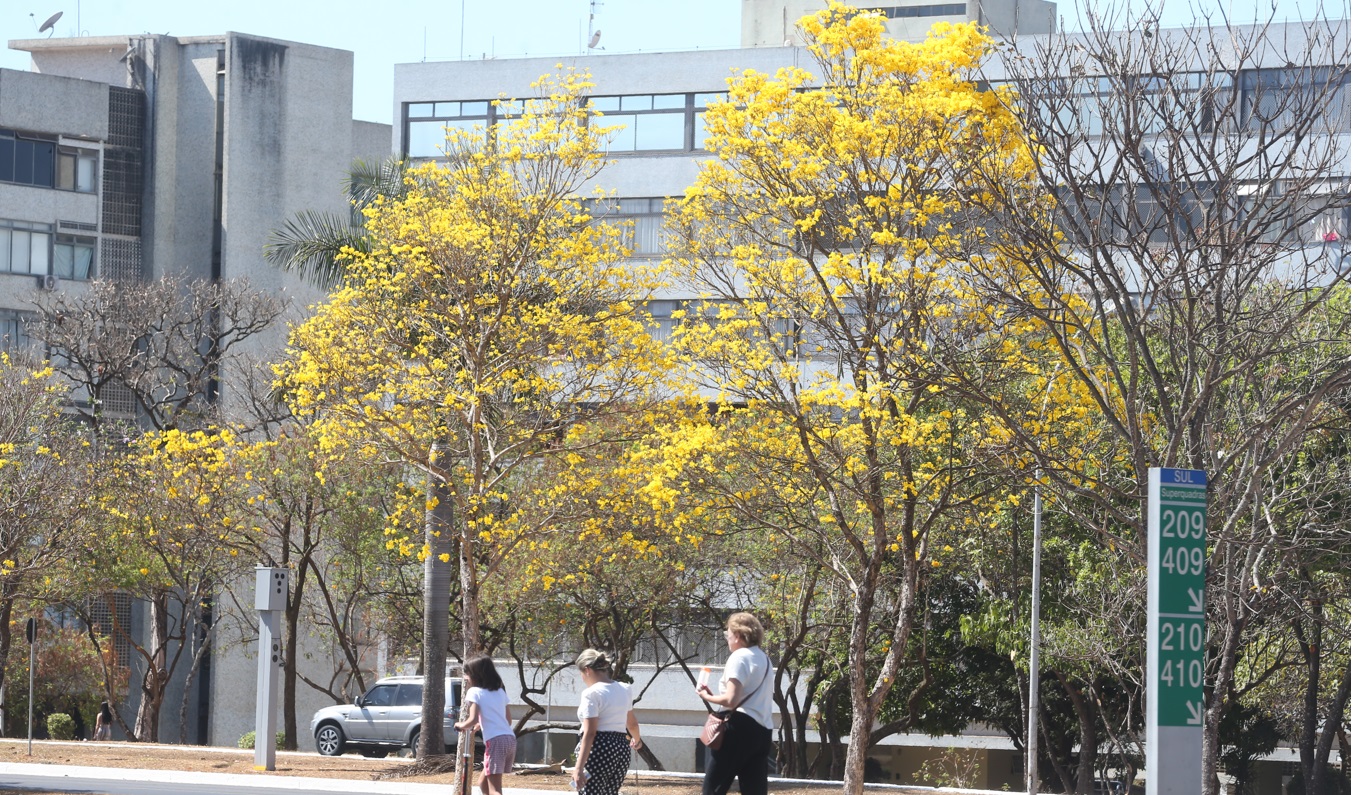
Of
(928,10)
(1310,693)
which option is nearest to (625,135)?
(928,10)

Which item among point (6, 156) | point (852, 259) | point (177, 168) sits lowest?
point (852, 259)

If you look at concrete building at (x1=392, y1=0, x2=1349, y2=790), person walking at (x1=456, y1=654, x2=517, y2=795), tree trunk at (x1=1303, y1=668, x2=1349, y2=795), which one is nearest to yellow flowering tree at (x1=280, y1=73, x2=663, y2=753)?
person walking at (x1=456, y1=654, x2=517, y2=795)

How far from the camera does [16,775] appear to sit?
915 inches

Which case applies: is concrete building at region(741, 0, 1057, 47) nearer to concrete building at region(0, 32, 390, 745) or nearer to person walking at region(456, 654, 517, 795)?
concrete building at region(0, 32, 390, 745)

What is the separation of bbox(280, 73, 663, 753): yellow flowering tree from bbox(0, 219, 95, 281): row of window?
33.8 metres

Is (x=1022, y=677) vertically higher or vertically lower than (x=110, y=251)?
lower

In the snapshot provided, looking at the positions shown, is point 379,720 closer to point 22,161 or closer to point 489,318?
point 489,318

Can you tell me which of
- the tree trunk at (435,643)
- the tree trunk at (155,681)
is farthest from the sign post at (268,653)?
the tree trunk at (155,681)

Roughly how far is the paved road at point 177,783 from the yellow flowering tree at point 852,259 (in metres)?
5.58

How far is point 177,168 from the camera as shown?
2219 inches

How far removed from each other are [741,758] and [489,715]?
3.02m

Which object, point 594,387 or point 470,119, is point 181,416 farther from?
point 594,387

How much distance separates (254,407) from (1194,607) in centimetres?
3635

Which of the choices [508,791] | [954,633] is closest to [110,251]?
[954,633]
